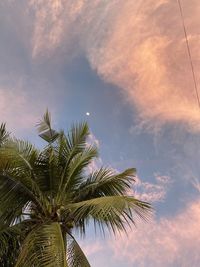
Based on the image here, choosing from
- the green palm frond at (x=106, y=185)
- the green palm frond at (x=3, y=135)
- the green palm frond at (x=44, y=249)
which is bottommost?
the green palm frond at (x=44, y=249)

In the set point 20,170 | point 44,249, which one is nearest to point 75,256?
point 44,249

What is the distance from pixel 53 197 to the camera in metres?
13.6

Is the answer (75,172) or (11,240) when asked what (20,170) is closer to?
(75,172)

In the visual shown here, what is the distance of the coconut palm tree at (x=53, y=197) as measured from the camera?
11492 millimetres

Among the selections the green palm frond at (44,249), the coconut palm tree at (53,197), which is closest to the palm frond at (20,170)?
the coconut palm tree at (53,197)

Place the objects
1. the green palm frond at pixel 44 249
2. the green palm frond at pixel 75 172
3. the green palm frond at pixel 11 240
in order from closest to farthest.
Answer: the green palm frond at pixel 44 249
the green palm frond at pixel 11 240
the green palm frond at pixel 75 172

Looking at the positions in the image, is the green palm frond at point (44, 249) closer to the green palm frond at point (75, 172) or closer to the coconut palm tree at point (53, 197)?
the coconut palm tree at point (53, 197)

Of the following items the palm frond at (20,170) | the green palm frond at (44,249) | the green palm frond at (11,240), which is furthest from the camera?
the palm frond at (20,170)

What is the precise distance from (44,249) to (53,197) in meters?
2.67

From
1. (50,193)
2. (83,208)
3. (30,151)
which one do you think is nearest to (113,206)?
(83,208)

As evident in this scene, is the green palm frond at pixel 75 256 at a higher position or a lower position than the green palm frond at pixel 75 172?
lower

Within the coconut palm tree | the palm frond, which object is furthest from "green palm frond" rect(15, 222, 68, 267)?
the palm frond

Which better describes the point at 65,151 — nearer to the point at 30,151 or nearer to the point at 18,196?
the point at 30,151

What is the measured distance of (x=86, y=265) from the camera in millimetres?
12188
